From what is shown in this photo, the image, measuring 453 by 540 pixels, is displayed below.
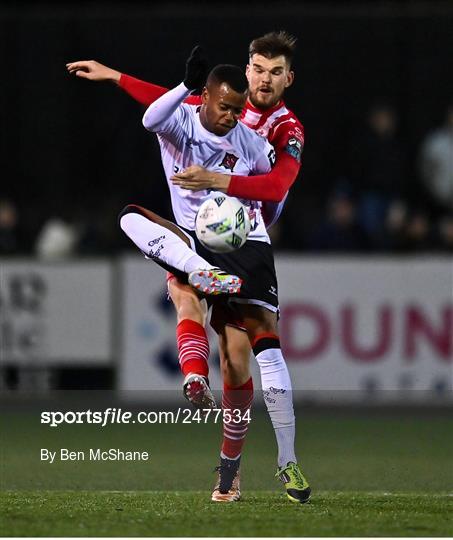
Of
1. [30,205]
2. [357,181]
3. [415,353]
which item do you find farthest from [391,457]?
[30,205]

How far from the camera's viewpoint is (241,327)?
26.6 feet

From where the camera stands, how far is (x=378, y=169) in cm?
1572

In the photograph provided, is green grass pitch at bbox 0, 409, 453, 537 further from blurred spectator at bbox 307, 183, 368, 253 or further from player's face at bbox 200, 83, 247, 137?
blurred spectator at bbox 307, 183, 368, 253

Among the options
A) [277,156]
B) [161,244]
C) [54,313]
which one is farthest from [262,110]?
[54,313]

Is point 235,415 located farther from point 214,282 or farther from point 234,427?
point 214,282

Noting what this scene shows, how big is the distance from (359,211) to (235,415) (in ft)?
25.7

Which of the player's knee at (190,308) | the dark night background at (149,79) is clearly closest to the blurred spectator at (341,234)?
the dark night background at (149,79)

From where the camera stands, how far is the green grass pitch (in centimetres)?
686

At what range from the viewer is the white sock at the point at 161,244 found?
7.89 m

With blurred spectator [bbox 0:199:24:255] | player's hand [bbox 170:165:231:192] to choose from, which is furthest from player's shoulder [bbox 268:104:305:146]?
blurred spectator [bbox 0:199:24:255]

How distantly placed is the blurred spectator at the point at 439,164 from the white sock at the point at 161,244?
820cm

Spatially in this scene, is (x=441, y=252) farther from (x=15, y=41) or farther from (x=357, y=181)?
(x=15, y=41)

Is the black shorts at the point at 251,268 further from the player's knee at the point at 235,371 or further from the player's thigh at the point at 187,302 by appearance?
the player's knee at the point at 235,371

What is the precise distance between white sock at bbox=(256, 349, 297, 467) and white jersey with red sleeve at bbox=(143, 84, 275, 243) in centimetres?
70
